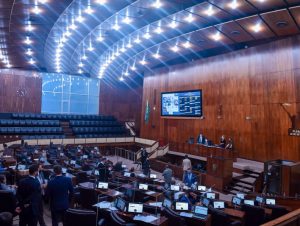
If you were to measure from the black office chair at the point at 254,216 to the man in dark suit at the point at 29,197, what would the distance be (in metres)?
4.40

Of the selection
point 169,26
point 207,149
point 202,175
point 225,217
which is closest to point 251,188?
point 202,175

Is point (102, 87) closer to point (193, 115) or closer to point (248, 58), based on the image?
point (193, 115)

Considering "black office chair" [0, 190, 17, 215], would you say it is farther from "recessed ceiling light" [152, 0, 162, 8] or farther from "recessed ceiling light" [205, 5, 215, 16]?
"recessed ceiling light" [205, 5, 215, 16]

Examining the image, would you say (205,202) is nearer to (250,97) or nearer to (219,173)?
(219,173)

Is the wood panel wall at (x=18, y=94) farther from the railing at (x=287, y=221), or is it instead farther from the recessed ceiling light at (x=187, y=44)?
the railing at (x=287, y=221)

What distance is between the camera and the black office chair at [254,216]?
242 inches

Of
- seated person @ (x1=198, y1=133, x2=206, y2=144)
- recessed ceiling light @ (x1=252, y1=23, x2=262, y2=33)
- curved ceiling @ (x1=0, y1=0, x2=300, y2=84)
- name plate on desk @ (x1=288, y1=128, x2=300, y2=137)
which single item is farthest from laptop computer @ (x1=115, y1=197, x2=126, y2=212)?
seated person @ (x1=198, y1=133, x2=206, y2=144)

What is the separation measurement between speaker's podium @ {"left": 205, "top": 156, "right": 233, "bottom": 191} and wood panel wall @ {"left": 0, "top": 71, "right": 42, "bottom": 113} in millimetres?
16510

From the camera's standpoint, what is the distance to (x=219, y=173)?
12422 mm

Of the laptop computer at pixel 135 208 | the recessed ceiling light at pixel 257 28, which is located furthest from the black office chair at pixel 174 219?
the recessed ceiling light at pixel 257 28

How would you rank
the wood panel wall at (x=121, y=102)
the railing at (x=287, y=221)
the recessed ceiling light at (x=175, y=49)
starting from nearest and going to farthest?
the railing at (x=287, y=221) → the recessed ceiling light at (x=175, y=49) → the wood panel wall at (x=121, y=102)

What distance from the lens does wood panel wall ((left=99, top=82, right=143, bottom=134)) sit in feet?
89.9

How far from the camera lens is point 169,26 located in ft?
44.7

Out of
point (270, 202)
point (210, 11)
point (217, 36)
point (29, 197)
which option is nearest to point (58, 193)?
point (29, 197)
